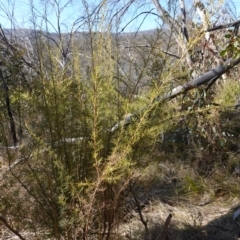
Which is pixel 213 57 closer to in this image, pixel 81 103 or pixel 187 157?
pixel 187 157

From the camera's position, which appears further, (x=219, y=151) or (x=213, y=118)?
(x=219, y=151)

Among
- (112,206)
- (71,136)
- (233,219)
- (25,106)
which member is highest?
(25,106)

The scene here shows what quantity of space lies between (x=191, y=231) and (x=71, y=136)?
5.84 feet

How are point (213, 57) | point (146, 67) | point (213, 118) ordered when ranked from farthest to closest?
point (213, 57), point (213, 118), point (146, 67)

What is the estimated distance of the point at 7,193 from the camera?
2.84 metres

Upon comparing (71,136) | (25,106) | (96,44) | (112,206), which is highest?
(96,44)

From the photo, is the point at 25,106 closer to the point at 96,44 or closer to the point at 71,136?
the point at 71,136

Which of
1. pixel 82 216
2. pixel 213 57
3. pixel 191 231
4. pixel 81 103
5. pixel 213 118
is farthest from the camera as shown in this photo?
pixel 213 57

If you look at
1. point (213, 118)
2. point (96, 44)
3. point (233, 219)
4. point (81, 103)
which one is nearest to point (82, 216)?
point (81, 103)

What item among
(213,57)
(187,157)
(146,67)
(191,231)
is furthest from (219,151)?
(146,67)

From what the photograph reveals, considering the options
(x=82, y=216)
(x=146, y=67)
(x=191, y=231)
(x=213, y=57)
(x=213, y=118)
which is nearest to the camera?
(x=82, y=216)

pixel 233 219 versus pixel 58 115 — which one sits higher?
pixel 58 115

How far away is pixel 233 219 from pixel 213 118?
1436 mm

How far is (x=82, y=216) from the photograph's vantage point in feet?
8.45
